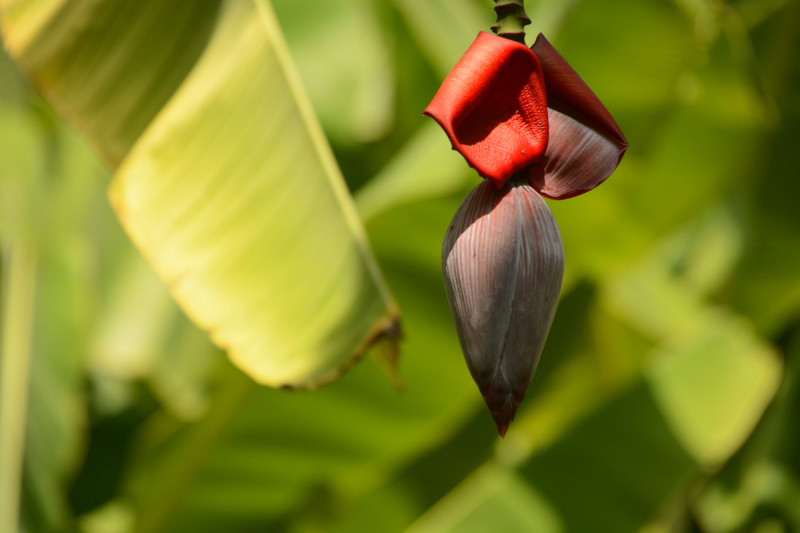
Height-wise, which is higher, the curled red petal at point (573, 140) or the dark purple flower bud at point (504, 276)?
the curled red petal at point (573, 140)

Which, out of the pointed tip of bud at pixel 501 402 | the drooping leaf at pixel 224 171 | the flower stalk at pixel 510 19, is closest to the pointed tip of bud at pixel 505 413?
the pointed tip of bud at pixel 501 402

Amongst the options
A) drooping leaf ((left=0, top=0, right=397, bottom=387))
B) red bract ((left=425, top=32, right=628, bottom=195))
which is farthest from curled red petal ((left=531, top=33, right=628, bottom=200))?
drooping leaf ((left=0, top=0, right=397, bottom=387))

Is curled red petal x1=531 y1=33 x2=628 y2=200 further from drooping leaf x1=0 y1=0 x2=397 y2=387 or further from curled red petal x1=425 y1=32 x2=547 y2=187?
drooping leaf x1=0 y1=0 x2=397 y2=387

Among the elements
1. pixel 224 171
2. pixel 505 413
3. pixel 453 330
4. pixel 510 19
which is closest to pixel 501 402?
pixel 505 413

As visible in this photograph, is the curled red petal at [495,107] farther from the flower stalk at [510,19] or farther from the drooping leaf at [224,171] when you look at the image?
the drooping leaf at [224,171]

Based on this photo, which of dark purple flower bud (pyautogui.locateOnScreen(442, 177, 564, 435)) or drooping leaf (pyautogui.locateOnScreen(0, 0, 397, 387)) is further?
drooping leaf (pyautogui.locateOnScreen(0, 0, 397, 387))

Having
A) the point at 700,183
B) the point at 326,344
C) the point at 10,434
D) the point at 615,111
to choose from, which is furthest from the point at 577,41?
the point at 10,434
